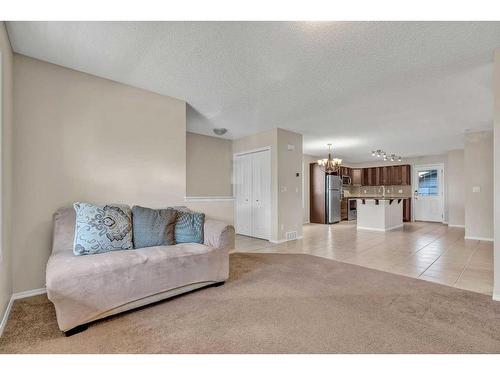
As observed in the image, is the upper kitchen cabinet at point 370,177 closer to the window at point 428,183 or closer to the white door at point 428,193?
the white door at point 428,193

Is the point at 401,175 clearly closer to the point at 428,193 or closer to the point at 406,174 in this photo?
the point at 406,174

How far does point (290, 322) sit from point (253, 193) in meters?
3.85

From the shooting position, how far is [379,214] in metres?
6.59

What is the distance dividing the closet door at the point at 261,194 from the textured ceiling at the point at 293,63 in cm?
125

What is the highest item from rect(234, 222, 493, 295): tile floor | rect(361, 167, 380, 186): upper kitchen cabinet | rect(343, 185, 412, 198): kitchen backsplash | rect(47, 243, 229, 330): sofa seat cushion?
rect(361, 167, 380, 186): upper kitchen cabinet

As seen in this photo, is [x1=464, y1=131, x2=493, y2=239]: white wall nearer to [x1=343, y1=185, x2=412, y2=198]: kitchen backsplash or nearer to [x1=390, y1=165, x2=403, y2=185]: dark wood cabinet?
[x1=390, y1=165, x2=403, y2=185]: dark wood cabinet

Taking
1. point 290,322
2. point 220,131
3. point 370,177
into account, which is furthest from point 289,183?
point 370,177

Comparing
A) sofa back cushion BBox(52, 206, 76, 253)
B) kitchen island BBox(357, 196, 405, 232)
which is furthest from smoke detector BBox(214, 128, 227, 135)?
kitchen island BBox(357, 196, 405, 232)

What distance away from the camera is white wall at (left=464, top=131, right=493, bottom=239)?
16.8ft

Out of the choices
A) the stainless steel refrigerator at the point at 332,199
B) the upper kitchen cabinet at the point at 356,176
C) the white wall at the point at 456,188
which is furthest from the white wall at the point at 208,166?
the white wall at the point at 456,188

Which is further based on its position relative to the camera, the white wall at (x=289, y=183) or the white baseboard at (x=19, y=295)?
the white wall at (x=289, y=183)

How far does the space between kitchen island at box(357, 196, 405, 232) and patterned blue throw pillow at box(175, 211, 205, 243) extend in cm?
552

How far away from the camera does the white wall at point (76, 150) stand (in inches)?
94.7
